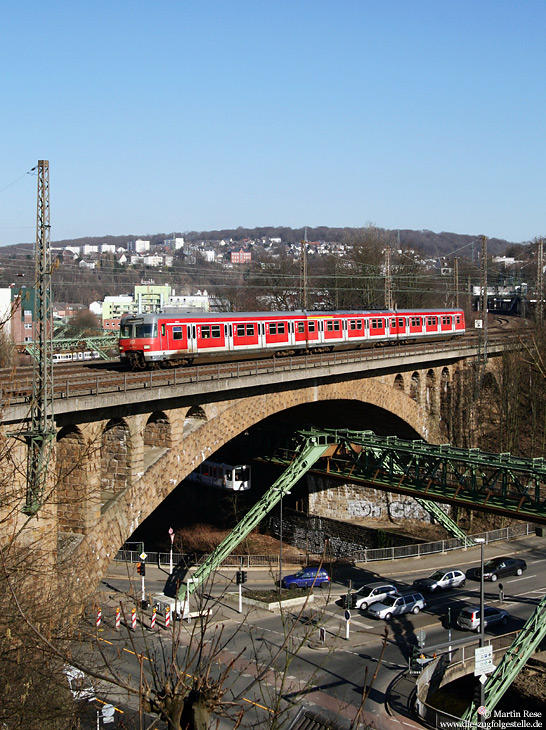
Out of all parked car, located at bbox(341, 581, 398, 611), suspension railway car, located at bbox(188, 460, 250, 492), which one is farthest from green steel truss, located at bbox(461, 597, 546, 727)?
suspension railway car, located at bbox(188, 460, 250, 492)

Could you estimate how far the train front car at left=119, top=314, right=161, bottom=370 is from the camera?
91.8 feet

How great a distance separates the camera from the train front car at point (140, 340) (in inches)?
1102

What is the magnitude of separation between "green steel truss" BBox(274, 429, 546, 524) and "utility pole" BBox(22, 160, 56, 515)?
53.6ft

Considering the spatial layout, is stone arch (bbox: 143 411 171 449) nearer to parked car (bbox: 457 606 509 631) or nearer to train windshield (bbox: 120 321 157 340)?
train windshield (bbox: 120 321 157 340)

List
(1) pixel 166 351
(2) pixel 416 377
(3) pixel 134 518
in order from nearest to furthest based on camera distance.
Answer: (3) pixel 134 518 → (1) pixel 166 351 → (2) pixel 416 377

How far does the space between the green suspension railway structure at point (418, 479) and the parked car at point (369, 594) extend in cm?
362

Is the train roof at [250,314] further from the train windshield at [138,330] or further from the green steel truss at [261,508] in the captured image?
the green steel truss at [261,508]

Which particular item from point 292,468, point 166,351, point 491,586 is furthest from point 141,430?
point 491,586

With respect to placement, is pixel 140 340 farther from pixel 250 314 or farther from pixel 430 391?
pixel 430 391

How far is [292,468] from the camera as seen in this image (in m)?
33.2

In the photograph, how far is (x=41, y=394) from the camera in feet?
57.2

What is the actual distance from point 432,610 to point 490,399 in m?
21.7

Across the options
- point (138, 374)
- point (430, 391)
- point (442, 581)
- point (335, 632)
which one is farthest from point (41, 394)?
point (430, 391)

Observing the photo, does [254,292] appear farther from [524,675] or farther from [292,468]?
[524,675]
